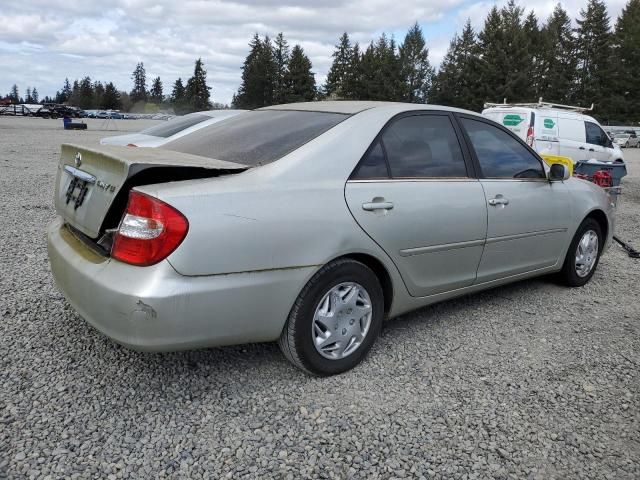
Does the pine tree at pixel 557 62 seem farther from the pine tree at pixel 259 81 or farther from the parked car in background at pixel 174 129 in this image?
the parked car in background at pixel 174 129

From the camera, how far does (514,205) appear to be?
4.06 meters

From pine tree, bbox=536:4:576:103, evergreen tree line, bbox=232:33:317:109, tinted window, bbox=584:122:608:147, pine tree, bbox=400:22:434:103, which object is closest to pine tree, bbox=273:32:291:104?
evergreen tree line, bbox=232:33:317:109

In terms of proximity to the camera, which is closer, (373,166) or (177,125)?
(373,166)

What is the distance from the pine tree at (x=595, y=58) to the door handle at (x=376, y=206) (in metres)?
64.8

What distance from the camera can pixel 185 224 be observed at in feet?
8.18

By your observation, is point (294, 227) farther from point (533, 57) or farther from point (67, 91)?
point (67, 91)

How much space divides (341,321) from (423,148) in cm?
128

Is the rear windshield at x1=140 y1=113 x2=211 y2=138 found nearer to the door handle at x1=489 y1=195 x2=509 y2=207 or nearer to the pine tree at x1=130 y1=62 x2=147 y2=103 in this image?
the door handle at x1=489 y1=195 x2=509 y2=207

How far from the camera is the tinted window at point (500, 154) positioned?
3988 millimetres

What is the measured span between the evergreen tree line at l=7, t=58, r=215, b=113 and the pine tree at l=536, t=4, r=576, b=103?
45.0m

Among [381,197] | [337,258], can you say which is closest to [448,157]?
[381,197]

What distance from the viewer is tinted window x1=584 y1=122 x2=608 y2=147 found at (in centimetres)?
1390

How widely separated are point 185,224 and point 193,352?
112cm

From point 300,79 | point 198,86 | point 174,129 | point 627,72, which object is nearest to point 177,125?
point 174,129
